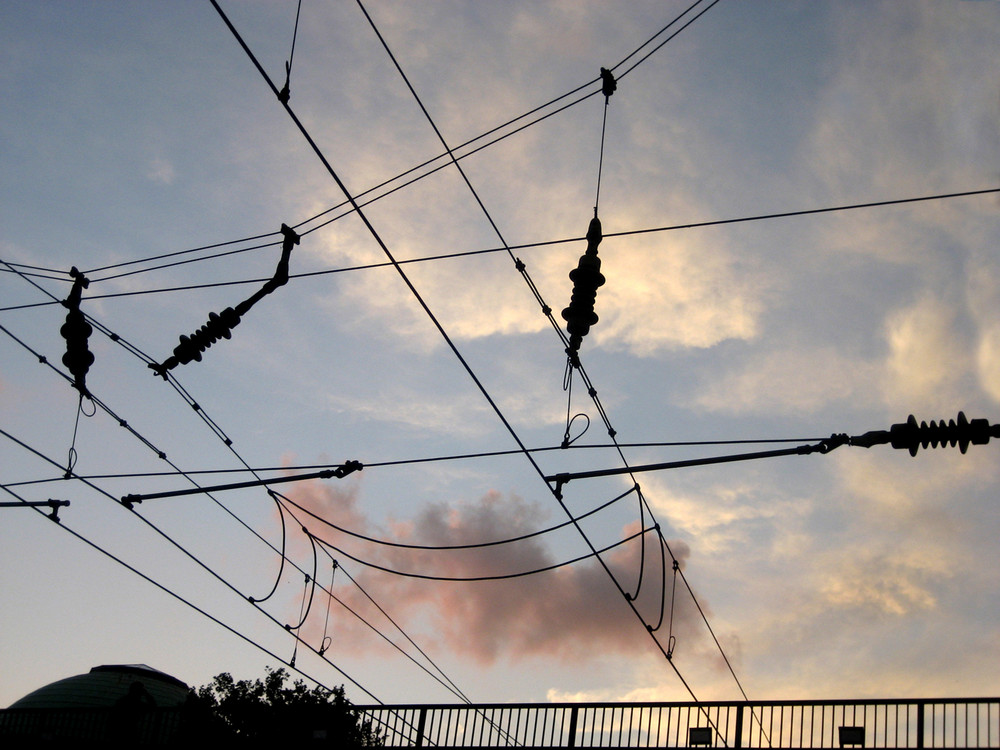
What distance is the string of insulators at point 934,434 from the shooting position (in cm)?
969

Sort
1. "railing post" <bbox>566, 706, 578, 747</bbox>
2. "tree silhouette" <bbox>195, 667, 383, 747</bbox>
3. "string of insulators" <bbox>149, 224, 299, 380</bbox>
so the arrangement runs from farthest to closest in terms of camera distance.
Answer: "tree silhouette" <bbox>195, 667, 383, 747</bbox>, "railing post" <bbox>566, 706, 578, 747</bbox>, "string of insulators" <bbox>149, 224, 299, 380</bbox>

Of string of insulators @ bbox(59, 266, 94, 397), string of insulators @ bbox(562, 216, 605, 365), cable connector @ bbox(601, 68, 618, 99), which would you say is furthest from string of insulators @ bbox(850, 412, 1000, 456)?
string of insulators @ bbox(59, 266, 94, 397)

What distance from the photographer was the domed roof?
59469mm

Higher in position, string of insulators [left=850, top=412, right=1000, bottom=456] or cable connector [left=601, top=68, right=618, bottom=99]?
cable connector [left=601, top=68, right=618, bottom=99]

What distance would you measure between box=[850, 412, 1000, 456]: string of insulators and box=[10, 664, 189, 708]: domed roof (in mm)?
55594

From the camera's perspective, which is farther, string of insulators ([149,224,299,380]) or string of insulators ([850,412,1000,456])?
string of insulators ([149,224,299,380])

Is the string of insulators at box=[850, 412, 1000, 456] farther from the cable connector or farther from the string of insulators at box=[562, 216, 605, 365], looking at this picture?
the cable connector

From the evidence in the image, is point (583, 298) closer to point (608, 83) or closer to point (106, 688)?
point (608, 83)

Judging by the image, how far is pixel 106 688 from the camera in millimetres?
60938

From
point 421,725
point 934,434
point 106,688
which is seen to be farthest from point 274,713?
point 934,434

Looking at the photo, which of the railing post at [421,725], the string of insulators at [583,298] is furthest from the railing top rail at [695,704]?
the string of insulators at [583,298]

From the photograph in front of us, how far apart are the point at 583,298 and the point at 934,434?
3.78 m

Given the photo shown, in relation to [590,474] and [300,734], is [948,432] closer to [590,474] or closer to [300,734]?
[590,474]

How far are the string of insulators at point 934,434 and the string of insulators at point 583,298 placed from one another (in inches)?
122
